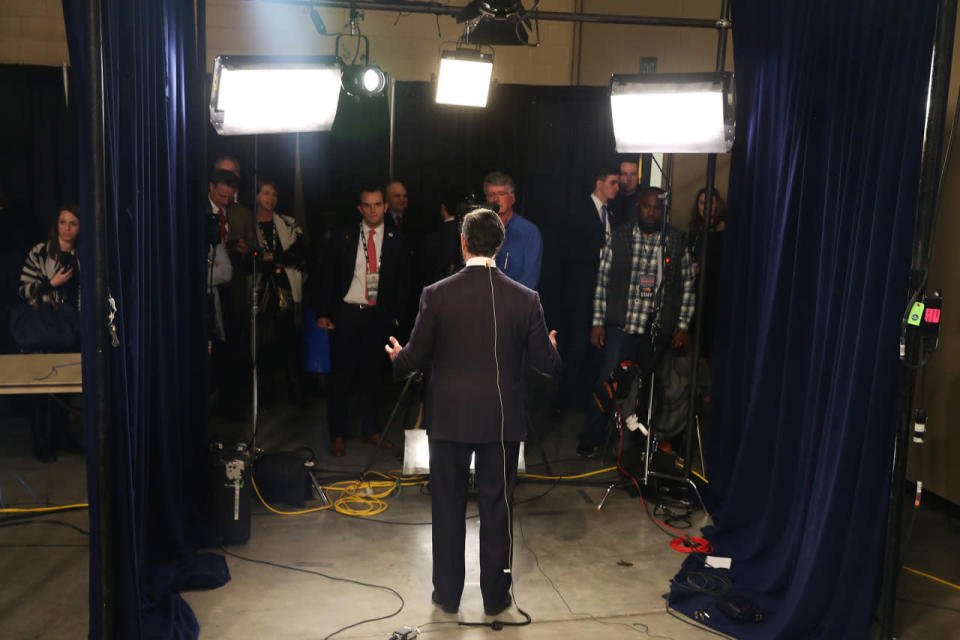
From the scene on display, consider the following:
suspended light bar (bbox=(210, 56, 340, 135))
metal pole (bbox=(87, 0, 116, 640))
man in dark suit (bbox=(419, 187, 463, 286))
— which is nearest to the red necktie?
man in dark suit (bbox=(419, 187, 463, 286))

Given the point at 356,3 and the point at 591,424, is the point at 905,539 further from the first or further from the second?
the point at 356,3

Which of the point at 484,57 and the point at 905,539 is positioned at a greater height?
the point at 484,57

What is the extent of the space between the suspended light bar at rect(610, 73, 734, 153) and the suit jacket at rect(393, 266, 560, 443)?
1542 mm

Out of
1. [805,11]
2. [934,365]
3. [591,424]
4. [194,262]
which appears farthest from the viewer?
[591,424]

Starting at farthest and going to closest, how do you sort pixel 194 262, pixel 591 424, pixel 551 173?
pixel 551 173
pixel 591 424
pixel 194 262

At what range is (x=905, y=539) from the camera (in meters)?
4.43

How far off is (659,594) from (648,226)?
2195mm

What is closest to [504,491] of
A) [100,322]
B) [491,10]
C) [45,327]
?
[100,322]

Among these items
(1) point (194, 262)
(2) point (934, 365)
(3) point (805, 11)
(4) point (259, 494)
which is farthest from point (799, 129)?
(4) point (259, 494)

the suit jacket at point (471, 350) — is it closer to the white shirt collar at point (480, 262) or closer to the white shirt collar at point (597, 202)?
the white shirt collar at point (480, 262)

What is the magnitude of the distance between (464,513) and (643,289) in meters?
2.23

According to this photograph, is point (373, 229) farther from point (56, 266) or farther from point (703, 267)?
point (703, 267)

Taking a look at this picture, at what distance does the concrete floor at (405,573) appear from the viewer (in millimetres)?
3434

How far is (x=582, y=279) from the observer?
21.2 ft
